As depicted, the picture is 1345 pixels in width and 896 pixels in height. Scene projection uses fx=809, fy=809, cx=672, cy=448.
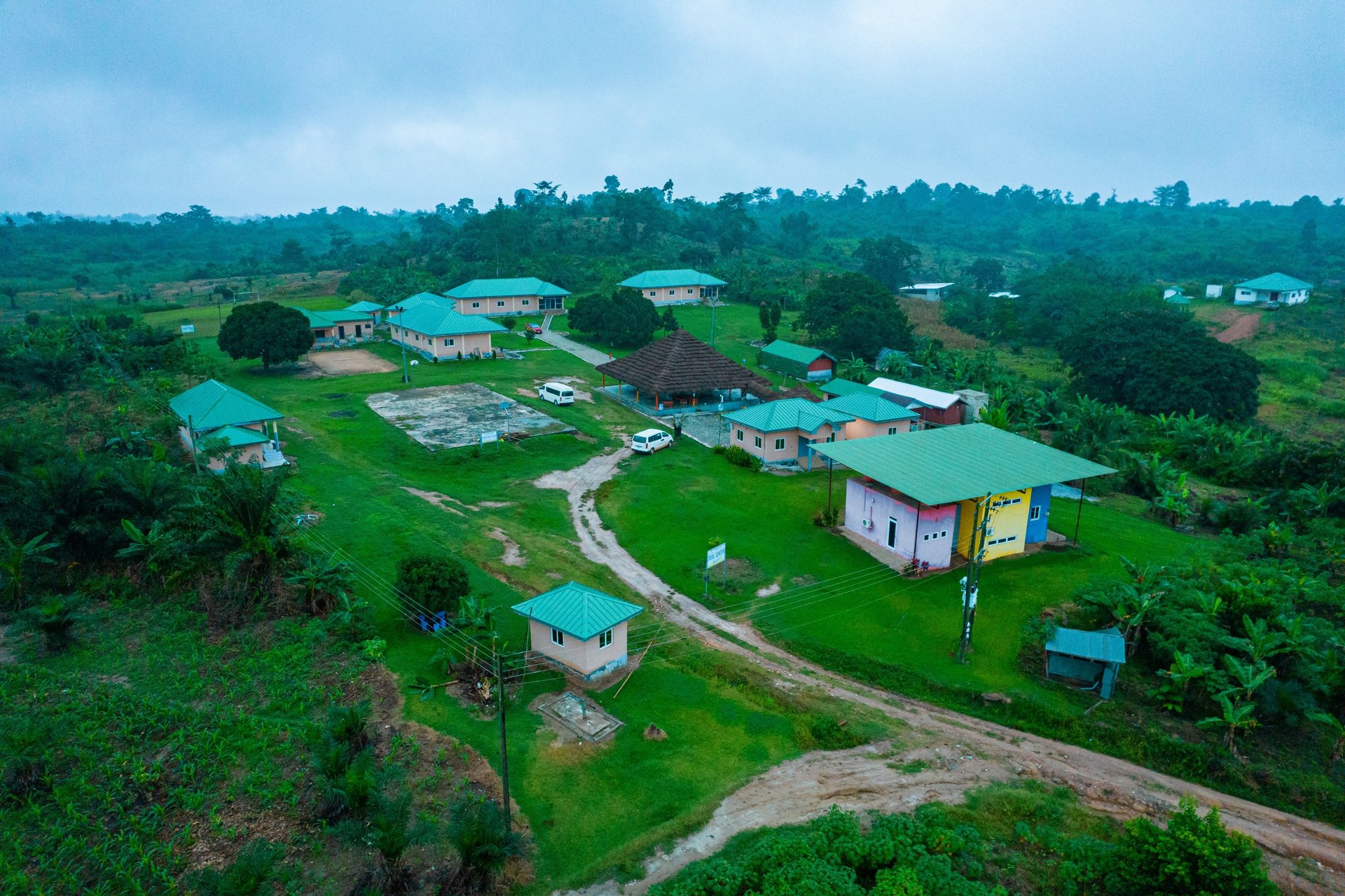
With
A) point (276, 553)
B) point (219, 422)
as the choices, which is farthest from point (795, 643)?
point (219, 422)

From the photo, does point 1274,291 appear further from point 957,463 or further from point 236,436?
point 236,436

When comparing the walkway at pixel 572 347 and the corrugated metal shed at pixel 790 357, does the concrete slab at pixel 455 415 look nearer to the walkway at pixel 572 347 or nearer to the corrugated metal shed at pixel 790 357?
the walkway at pixel 572 347

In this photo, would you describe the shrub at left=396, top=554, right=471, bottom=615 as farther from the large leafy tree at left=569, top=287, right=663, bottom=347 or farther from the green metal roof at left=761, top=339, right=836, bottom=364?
the large leafy tree at left=569, top=287, right=663, bottom=347

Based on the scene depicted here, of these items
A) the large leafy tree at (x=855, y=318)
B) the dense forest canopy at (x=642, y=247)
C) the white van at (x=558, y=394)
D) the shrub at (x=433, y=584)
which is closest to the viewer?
the shrub at (x=433, y=584)

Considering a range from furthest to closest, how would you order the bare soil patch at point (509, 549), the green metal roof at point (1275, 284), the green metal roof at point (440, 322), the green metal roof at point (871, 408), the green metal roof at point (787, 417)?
the green metal roof at point (1275, 284)
the green metal roof at point (440, 322)
the green metal roof at point (871, 408)
the green metal roof at point (787, 417)
the bare soil patch at point (509, 549)

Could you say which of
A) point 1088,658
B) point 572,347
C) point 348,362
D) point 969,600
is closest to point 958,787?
point 969,600

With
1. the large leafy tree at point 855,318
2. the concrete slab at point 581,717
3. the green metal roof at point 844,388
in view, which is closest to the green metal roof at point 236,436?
the concrete slab at point 581,717
